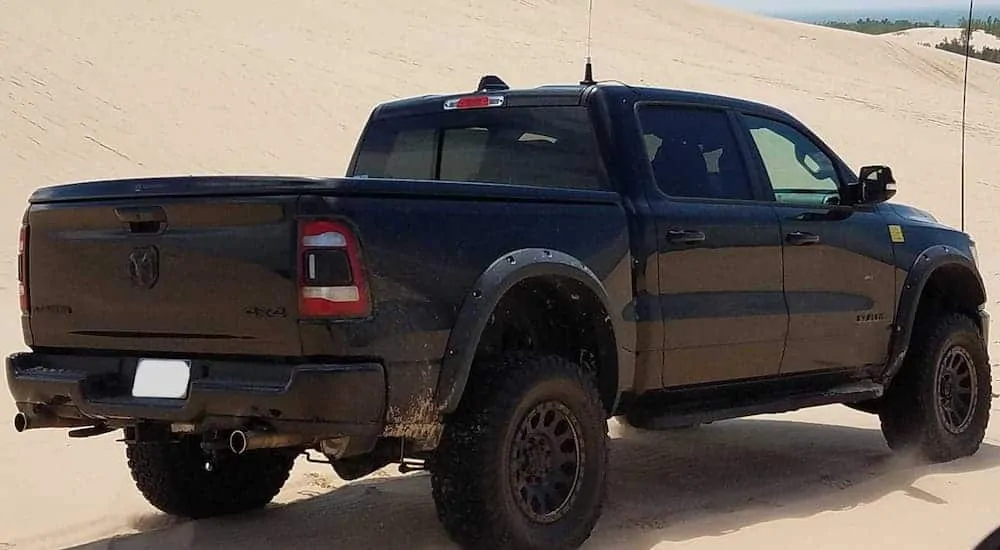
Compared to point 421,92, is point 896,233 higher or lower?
lower

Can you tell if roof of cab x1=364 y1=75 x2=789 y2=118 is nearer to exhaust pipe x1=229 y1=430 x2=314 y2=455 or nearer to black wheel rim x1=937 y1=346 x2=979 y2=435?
black wheel rim x1=937 y1=346 x2=979 y2=435

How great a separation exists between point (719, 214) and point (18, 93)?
60.4 feet

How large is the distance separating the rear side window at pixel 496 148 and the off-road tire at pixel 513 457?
985mm

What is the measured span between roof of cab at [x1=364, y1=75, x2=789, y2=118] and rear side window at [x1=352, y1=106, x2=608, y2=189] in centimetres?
4

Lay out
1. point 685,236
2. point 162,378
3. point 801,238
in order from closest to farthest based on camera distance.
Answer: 1. point 162,378
2. point 685,236
3. point 801,238

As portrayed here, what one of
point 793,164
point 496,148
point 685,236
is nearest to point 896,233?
point 793,164

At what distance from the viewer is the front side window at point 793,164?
641 cm

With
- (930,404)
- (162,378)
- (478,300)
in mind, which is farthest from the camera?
(930,404)

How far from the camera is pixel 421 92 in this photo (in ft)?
89.4

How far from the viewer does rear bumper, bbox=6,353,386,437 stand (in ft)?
13.8

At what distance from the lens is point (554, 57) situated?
32094mm

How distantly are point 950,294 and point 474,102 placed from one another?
3.05 meters

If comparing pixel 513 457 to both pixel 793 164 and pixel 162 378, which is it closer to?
pixel 162 378

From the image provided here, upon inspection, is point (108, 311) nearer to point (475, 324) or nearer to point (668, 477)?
point (475, 324)
